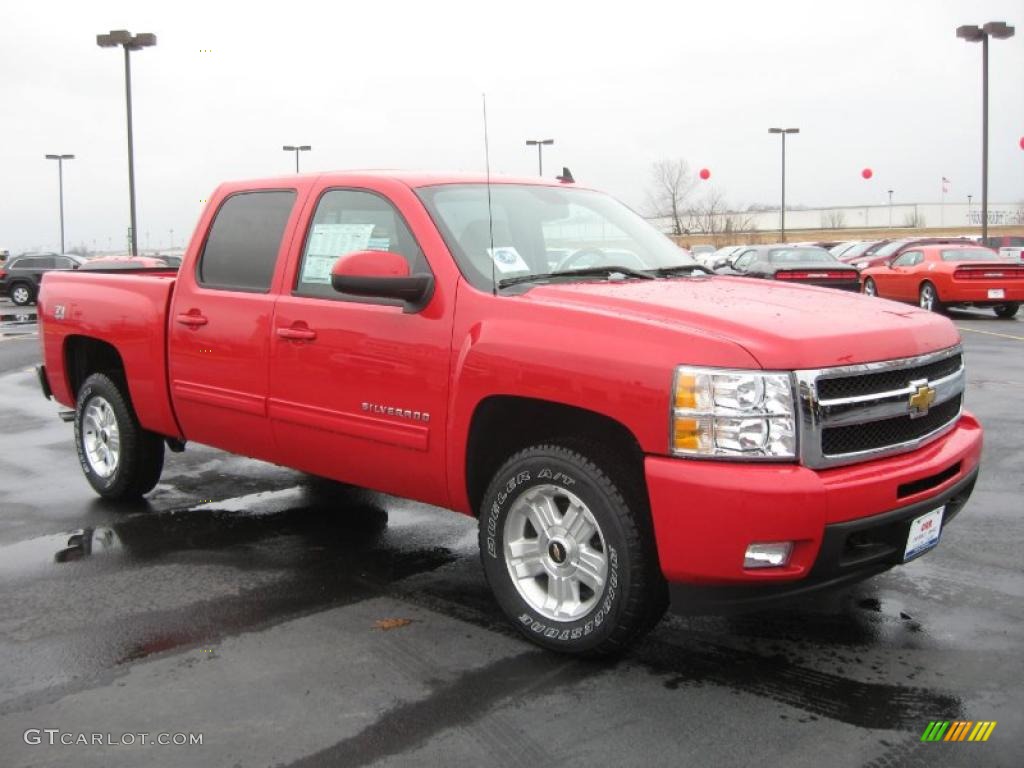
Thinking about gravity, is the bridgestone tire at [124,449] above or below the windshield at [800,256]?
below

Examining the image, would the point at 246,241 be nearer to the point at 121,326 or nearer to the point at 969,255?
the point at 121,326

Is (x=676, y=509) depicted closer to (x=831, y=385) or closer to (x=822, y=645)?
(x=831, y=385)

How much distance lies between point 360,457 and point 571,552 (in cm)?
120

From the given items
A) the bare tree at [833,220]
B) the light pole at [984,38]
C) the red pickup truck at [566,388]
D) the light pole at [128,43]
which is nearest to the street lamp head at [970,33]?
the light pole at [984,38]

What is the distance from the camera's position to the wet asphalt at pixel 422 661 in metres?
3.14

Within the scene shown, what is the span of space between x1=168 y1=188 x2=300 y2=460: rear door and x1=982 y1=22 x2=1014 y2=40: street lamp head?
2981 cm

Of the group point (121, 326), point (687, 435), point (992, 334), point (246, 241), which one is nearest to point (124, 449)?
point (121, 326)

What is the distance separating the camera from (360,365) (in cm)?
444

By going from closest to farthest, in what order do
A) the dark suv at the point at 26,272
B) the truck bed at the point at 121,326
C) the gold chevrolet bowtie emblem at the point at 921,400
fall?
the gold chevrolet bowtie emblem at the point at 921,400 → the truck bed at the point at 121,326 → the dark suv at the point at 26,272

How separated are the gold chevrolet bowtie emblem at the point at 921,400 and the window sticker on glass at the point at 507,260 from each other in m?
1.65

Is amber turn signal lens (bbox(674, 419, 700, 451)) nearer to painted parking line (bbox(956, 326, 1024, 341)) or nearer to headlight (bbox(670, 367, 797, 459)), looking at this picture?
headlight (bbox(670, 367, 797, 459))

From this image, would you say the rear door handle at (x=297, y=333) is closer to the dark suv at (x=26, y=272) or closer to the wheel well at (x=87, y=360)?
the wheel well at (x=87, y=360)

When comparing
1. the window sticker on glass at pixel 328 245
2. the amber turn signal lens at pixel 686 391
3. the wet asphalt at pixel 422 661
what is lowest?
the wet asphalt at pixel 422 661

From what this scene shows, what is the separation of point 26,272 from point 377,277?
31.7 metres
